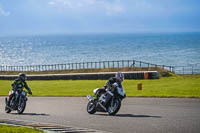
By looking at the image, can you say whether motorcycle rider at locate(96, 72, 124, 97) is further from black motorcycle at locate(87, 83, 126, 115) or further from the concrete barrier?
the concrete barrier

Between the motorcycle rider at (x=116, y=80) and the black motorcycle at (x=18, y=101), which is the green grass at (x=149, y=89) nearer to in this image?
the motorcycle rider at (x=116, y=80)

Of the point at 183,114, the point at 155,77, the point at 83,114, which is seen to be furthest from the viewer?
the point at 155,77

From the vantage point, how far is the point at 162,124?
12.8 meters

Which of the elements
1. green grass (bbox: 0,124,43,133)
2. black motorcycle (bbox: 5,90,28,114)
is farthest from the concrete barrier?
green grass (bbox: 0,124,43,133)

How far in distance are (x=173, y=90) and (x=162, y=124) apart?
1376cm

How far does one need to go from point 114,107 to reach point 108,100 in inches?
12.9

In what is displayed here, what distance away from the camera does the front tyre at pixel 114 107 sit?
50.9 feet

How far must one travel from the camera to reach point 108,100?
15.7 metres

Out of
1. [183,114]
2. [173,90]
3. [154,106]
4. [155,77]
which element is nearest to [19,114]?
[154,106]

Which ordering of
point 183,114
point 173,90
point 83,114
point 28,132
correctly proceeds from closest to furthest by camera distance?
point 28,132, point 183,114, point 83,114, point 173,90

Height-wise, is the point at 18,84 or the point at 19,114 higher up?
the point at 18,84

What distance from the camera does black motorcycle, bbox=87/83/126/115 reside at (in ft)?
50.3

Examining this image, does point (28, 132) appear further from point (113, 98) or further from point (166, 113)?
point (166, 113)

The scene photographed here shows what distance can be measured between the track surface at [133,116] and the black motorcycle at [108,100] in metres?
0.26
